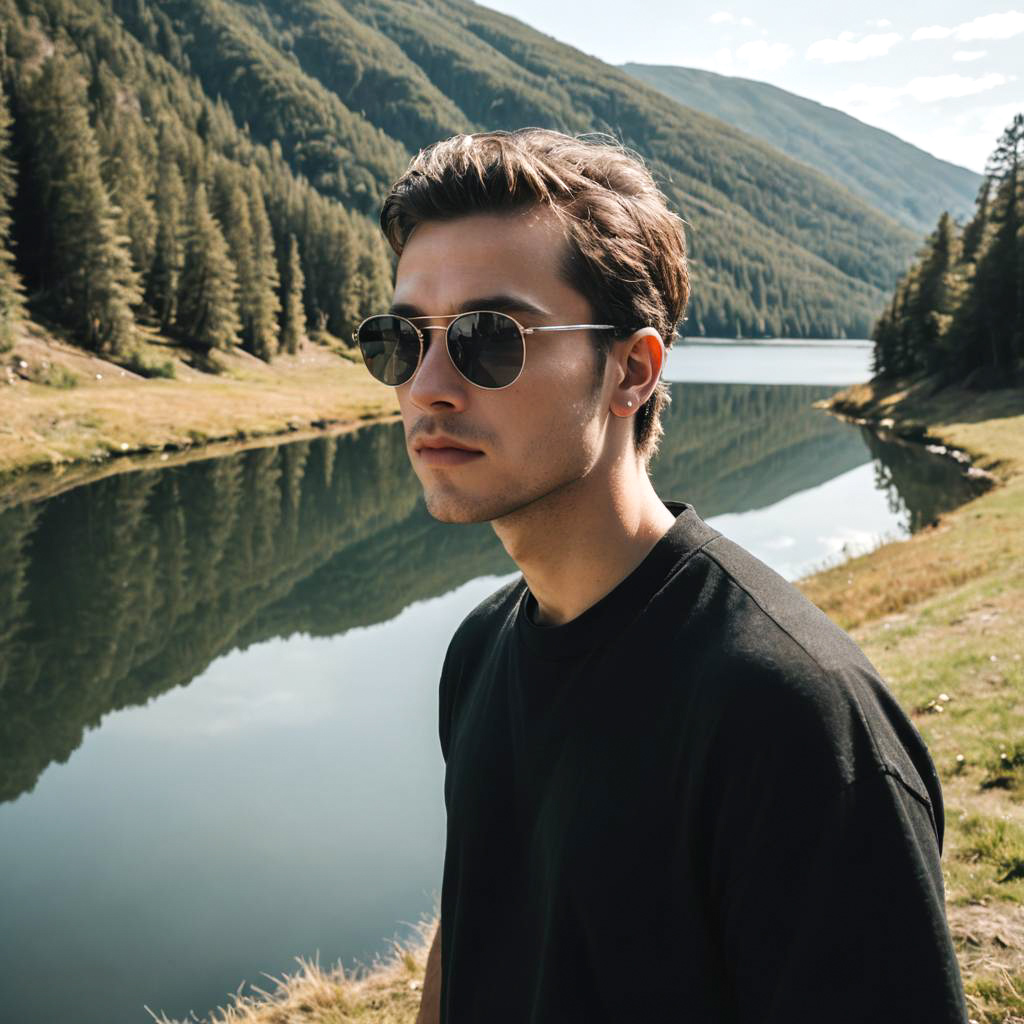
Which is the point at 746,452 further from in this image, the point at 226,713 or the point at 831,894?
the point at 831,894

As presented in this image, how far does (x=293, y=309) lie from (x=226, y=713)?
249 feet

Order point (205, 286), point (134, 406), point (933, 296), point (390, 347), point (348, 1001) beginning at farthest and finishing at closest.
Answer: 1. point (205, 286)
2. point (933, 296)
3. point (134, 406)
4. point (348, 1001)
5. point (390, 347)

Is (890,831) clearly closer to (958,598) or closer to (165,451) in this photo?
(958,598)

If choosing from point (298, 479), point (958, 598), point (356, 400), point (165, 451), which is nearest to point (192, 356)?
point (356, 400)

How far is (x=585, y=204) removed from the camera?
2.57m

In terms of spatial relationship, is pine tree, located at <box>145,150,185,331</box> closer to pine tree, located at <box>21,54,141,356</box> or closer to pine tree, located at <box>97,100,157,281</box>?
pine tree, located at <box>97,100,157,281</box>

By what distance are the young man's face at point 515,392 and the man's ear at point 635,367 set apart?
6 centimetres

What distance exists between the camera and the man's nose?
2.67 m

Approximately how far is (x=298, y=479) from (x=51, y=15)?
501 ft

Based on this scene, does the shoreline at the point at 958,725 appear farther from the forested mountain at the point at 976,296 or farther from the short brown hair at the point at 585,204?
the forested mountain at the point at 976,296

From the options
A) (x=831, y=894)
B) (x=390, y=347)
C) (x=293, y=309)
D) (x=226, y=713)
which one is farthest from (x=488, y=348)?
(x=293, y=309)

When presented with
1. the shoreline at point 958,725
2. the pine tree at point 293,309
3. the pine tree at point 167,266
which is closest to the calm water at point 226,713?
the shoreline at point 958,725

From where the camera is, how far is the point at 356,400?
68.0 metres

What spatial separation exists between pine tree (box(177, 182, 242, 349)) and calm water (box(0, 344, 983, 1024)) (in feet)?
116
